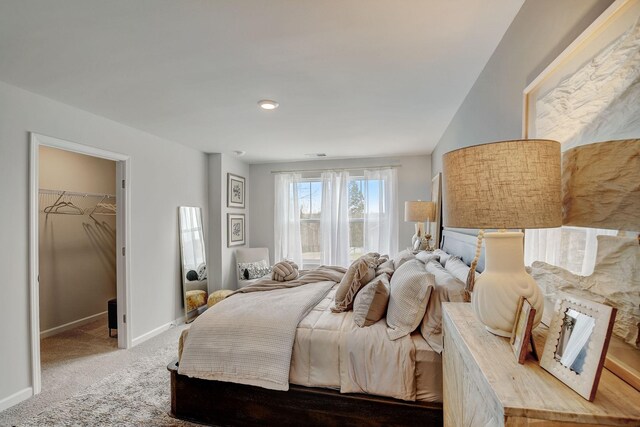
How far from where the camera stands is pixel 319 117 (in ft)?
9.71

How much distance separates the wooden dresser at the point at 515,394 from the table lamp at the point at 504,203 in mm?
123

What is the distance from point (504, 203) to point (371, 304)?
134 cm

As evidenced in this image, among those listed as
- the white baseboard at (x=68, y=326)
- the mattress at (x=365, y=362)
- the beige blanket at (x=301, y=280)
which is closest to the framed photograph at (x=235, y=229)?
the beige blanket at (x=301, y=280)

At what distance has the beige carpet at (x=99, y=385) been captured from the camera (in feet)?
6.74

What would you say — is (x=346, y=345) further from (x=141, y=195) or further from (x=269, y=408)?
(x=141, y=195)

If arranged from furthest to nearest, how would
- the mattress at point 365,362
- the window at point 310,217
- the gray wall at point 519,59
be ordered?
1. the window at point 310,217
2. the mattress at point 365,362
3. the gray wall at point 519,59

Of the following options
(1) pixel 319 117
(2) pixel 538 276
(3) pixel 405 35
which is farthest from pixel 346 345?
(1) pixel 319 117

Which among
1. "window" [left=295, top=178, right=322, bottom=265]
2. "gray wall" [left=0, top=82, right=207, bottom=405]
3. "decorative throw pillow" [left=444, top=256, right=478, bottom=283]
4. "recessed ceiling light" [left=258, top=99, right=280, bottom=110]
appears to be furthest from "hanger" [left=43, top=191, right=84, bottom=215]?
"decorative throw pillow" [left=444, top=256, right=478, bottom=283]

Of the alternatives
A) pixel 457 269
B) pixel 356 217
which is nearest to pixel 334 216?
pixel 356 217

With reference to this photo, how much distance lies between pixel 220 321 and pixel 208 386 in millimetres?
427

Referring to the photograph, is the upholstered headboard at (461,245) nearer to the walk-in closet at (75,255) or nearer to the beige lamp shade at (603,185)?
the beige lamp shade at (603,185)

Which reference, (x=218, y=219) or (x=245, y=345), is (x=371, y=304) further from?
(x=218, y=219)

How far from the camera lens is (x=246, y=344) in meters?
1.96

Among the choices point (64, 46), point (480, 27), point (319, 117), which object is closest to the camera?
point (480, 27)
